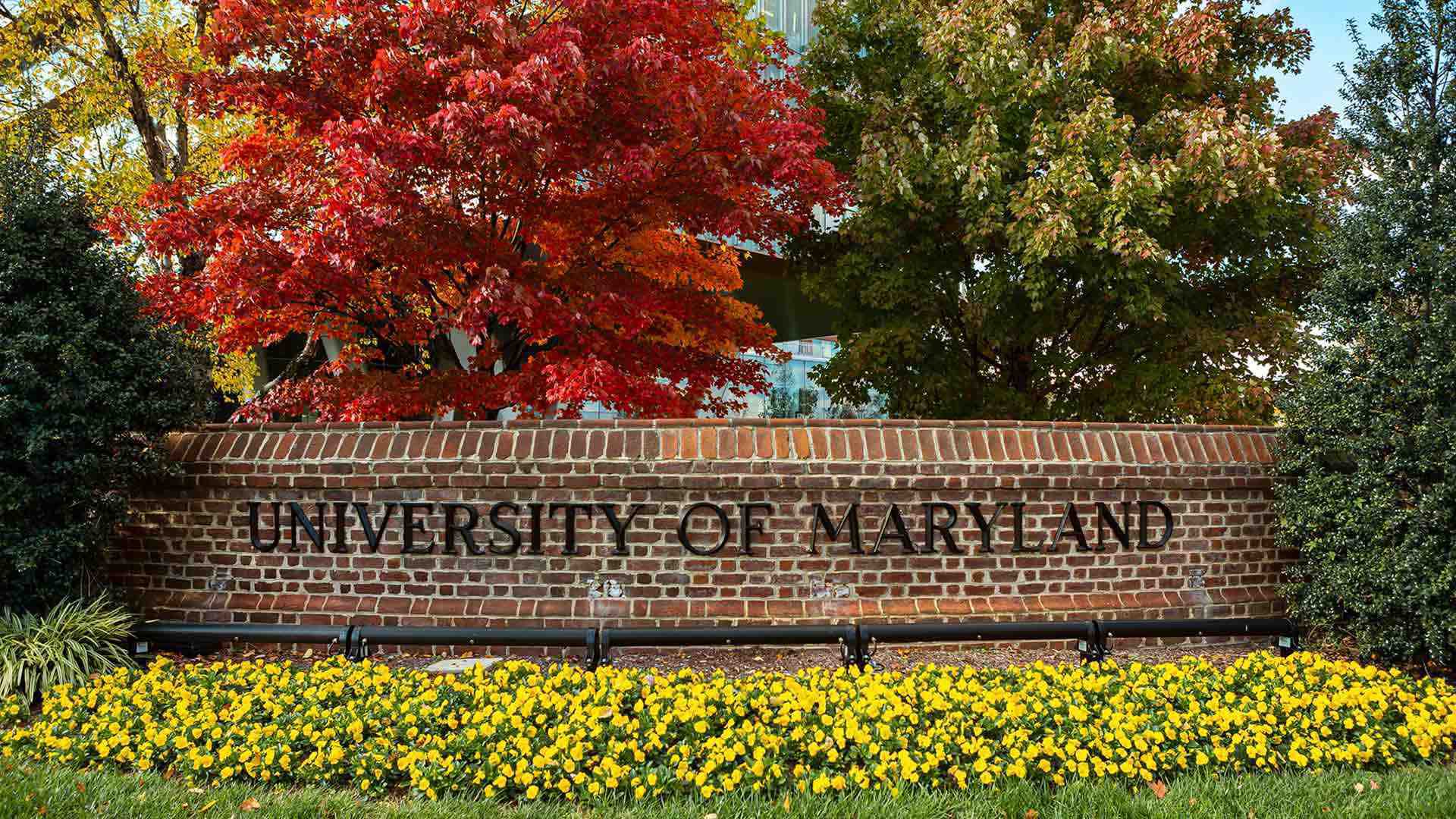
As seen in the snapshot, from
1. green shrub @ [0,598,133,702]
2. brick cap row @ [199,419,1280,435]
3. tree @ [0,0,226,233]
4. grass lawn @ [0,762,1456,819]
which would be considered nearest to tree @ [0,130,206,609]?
green shrub @ [0,598,133,702]

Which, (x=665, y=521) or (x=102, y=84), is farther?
(x=102, y=84)

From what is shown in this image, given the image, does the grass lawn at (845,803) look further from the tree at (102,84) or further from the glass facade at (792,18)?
the glass facade at (792,18)

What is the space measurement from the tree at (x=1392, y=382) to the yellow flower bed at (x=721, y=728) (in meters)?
0.75

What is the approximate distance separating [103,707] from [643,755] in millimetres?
2740

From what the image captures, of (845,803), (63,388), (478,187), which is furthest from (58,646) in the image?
(845,803)

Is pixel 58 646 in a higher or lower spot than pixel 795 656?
higher

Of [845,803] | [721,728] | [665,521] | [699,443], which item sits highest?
[699,443]

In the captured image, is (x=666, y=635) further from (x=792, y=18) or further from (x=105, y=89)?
(x=792, y=18)

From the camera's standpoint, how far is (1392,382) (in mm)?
Answer: 5688

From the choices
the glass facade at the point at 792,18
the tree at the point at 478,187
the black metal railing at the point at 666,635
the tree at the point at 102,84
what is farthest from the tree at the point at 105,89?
the glass facade at the point at 792,18

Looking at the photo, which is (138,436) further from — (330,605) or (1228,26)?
(1228,26)

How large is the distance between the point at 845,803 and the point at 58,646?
4548 millimetres

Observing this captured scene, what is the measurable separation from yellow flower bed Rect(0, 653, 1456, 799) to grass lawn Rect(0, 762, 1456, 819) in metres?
0.10

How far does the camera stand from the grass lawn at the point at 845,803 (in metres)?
3.55
